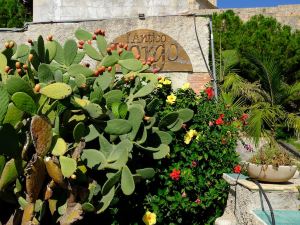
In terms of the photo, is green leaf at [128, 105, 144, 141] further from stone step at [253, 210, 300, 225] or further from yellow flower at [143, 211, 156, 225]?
stone step at [253, 210, 300, 225]

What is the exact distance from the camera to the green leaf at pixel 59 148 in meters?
2.91

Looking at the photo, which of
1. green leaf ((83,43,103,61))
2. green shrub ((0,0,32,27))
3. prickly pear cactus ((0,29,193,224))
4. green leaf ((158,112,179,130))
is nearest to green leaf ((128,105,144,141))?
prickly pear cactus ((0,29,193,224))

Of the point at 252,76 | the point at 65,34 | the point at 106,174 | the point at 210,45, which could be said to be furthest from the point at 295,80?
the point at 106,174

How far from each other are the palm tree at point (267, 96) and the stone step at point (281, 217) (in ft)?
15.3

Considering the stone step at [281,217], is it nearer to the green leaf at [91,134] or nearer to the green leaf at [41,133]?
the green leaf at [91,134]

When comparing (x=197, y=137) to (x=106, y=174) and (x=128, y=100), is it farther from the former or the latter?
(x=106, y=174)

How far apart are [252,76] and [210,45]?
403cm

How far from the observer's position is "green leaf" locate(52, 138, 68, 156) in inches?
114

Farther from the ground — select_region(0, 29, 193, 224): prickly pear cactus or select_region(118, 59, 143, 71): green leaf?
select_region(118, 59, 143, 71): green leaf

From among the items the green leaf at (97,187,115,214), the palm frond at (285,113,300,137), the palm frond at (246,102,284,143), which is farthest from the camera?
the palm frond at (285,113,300,137)

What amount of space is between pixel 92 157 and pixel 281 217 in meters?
1.41

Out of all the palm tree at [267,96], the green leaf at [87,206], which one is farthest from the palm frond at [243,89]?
the green leaf at [87,206]

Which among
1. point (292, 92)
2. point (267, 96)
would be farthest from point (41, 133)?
point (292, 92)

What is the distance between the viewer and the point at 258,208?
3588 millimetres
